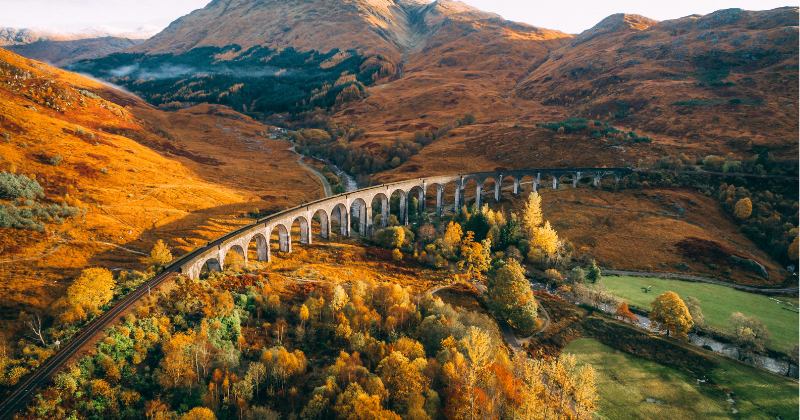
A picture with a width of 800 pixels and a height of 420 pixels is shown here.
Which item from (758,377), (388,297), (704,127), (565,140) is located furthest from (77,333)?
(704,127)

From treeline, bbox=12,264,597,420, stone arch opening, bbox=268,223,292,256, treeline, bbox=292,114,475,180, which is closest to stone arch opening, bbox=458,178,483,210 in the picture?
treeline, bbox=292,114,475,180

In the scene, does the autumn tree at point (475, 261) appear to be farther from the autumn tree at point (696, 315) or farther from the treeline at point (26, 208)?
the treeline at point (26, 208)

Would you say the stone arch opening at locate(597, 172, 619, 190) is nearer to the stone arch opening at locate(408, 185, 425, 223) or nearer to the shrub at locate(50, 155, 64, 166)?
the stone arch opening at locate(408, 185, 425, 223)

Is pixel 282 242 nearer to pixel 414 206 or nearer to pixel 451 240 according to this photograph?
pixel 451 240

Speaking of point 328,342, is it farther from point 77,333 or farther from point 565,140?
point 565,140

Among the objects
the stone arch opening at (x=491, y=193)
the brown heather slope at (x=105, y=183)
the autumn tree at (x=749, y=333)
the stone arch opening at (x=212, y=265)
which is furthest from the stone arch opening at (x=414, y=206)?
the autumn tree at (x=749, y=333)

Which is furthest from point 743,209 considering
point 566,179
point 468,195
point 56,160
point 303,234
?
point 56,160
